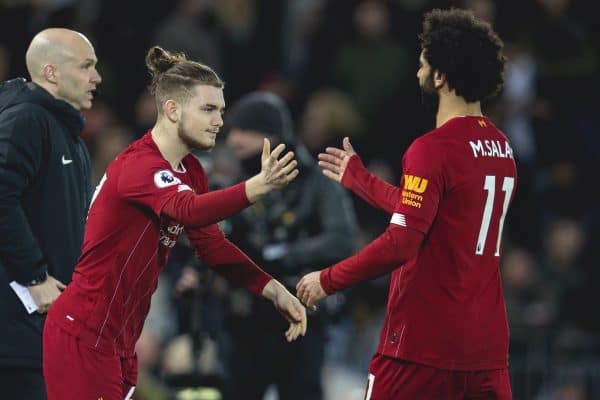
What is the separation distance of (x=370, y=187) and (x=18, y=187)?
159 centimetres

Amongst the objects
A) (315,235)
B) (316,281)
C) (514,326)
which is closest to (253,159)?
(315,235)

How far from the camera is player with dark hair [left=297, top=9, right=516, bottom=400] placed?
5.32 metres

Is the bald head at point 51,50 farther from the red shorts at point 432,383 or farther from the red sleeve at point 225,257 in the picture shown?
the red shorts at point 432,383

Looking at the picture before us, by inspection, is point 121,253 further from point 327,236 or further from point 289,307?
point 327,236

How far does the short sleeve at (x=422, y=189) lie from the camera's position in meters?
5.27

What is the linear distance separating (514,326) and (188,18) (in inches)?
167

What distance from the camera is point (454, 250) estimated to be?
17.6 feet

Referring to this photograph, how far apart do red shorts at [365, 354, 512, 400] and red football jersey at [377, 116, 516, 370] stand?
39 millimetres

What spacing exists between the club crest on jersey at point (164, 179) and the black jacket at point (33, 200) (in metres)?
0.81

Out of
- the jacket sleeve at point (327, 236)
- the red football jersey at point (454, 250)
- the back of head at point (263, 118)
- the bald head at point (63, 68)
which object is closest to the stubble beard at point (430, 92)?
the red football jersey at point (454, 250)

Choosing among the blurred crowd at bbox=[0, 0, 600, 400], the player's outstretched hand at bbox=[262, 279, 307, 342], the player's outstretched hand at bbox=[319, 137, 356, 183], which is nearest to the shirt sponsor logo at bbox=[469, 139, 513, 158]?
the player's outstretched hand at bbox=[319, 137, 356, 183]

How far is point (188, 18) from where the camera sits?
12.1 meters

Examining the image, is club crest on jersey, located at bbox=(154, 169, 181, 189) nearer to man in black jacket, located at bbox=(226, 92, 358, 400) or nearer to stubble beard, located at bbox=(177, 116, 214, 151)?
stubble beard, located at bbox=(177, 116, 214, 151)

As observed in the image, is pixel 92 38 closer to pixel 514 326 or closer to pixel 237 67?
pixel 237 67
